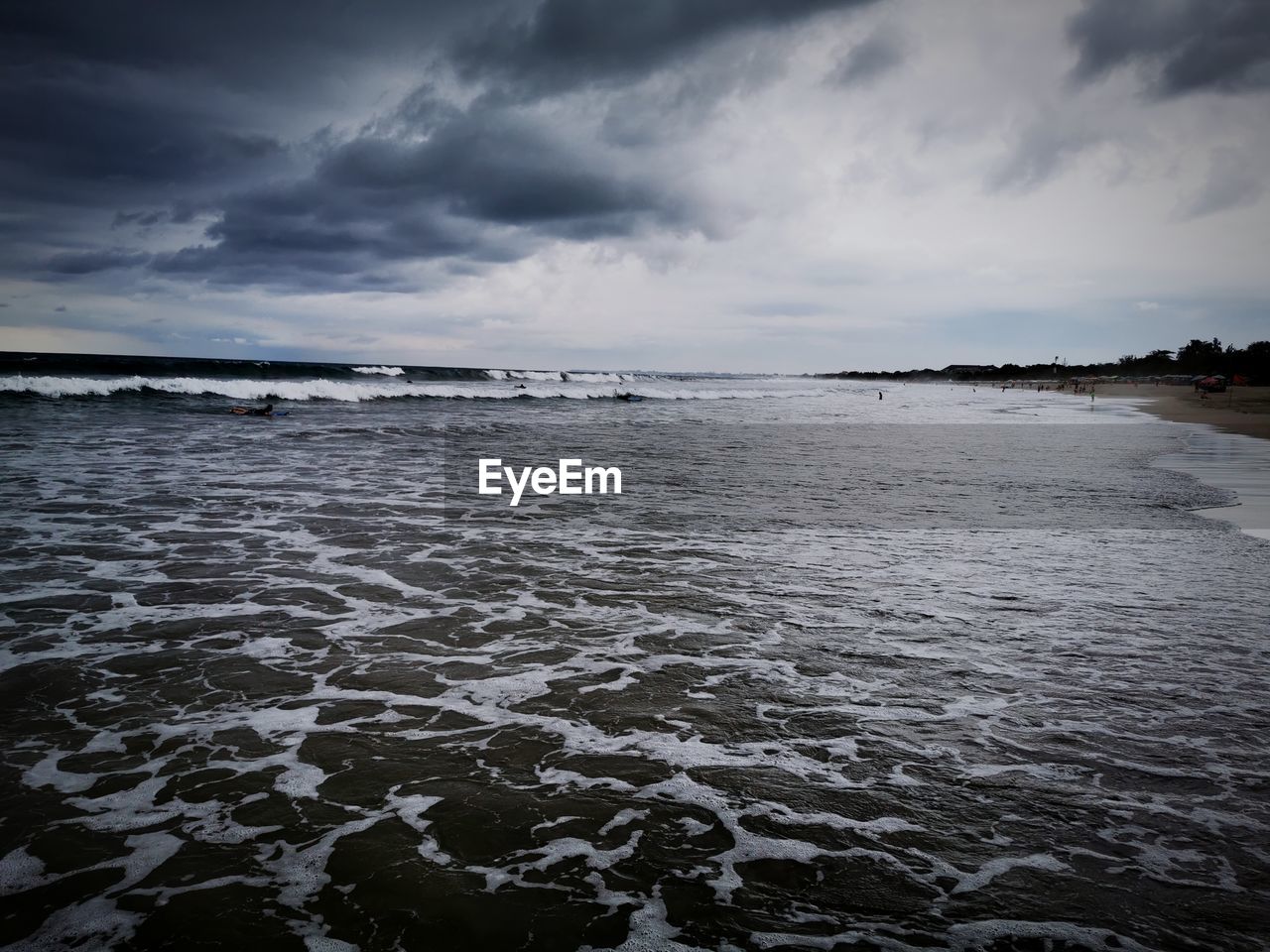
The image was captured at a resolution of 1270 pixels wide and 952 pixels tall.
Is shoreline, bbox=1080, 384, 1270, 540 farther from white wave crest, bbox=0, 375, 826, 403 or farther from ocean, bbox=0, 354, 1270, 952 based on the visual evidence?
white wave crest, bbox=0, 375, 826, 403

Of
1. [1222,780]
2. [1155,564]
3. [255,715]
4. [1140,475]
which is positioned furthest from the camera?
[1140,475]

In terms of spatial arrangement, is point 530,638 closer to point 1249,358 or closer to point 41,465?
point 41,465

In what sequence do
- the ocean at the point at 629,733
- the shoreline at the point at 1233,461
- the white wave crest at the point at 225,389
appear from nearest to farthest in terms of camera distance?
the ocean at the point at 629,733, the shoreline at the point at 1233,461, the white wave crest at the point at 225,389

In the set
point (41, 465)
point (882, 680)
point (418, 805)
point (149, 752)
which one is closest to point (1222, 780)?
point (882, 680)

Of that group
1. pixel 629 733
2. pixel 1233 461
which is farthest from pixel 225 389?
pixel 1233 461

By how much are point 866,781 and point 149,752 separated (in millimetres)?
4520

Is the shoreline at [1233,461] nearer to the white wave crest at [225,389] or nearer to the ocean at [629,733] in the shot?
the ocean at [629,733]

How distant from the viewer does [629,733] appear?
470cm

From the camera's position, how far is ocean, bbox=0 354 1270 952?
124 inches

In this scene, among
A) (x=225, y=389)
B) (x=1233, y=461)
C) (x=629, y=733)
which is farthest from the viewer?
(x=225, y=389)

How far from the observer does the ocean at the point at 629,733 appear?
3158 millimetres

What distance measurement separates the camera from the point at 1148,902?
3.18m

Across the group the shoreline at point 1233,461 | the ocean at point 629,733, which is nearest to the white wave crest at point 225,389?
the ocean at point 629,733

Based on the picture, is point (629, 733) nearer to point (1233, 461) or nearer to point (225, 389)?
point (1233, 461)
